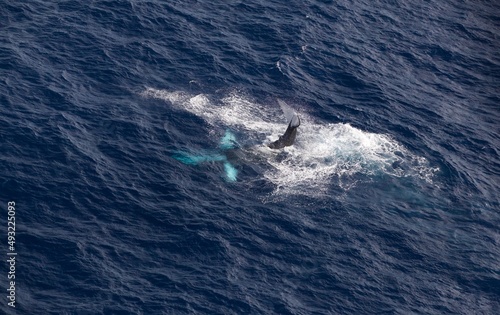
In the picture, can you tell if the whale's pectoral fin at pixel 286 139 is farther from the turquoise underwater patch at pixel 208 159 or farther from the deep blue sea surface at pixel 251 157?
the turquoise underwater patch at pixel 208 159

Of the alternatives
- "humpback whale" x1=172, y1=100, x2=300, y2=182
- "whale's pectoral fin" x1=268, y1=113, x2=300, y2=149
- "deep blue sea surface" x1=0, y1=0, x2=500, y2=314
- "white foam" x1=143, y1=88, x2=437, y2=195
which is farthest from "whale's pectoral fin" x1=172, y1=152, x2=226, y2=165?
"whale's pectoral fin" x1=268, y1=113, x2=300, y2=149

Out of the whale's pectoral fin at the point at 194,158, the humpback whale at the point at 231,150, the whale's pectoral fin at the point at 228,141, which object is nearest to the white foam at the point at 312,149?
the humpback whale at the point at 231,150

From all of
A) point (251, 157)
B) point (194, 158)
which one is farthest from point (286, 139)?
point (194, 158)

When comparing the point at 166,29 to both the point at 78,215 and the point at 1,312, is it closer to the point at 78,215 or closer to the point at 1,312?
the point at 78,215

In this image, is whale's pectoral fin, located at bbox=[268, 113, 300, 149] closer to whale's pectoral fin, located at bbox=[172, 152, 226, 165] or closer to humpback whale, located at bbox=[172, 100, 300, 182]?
humpback whale, located at bbox=[172, 100, 300, 182]

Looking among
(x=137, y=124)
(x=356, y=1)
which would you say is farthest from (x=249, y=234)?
(x=356, y=1)

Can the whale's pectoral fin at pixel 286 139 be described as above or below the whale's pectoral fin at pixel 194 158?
above
